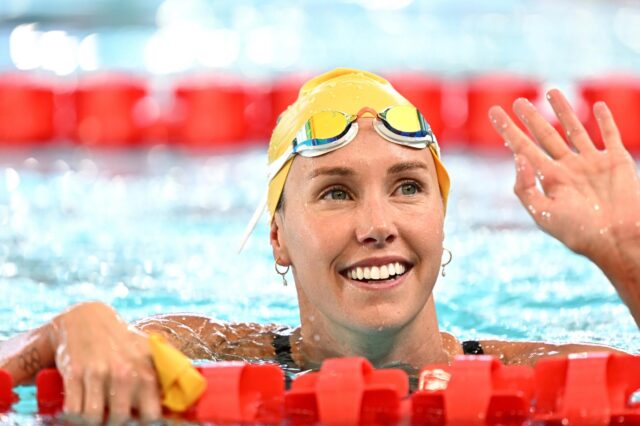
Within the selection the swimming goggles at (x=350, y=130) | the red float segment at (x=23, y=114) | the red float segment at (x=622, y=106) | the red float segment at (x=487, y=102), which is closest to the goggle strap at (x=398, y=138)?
the swimming goggles at (x=350, y=130)

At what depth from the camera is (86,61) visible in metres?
15.5

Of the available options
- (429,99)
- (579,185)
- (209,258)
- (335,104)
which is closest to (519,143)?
(579,185)

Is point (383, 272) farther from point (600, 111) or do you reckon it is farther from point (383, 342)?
point (600, 111)

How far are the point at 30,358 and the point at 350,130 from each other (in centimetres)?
108

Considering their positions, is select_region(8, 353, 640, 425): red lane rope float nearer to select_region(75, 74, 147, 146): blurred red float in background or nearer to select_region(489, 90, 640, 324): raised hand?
select_region(489, 90, 640, 324): raised hand

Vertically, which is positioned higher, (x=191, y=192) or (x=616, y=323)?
(x=191, y=192)

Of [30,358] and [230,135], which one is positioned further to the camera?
[230,135]

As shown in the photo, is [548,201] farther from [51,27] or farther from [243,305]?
[51,27]

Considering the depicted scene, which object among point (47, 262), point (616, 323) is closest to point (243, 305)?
point (47, 262)

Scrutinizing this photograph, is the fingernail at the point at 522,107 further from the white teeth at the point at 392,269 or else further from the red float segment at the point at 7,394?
the red float segment at the point at 7,394

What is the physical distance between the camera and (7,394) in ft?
9.43

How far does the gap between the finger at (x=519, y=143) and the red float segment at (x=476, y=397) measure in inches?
22.4

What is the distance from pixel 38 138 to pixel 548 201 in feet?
28.1

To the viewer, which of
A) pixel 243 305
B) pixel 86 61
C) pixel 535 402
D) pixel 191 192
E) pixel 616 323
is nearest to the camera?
pixel 535 402
